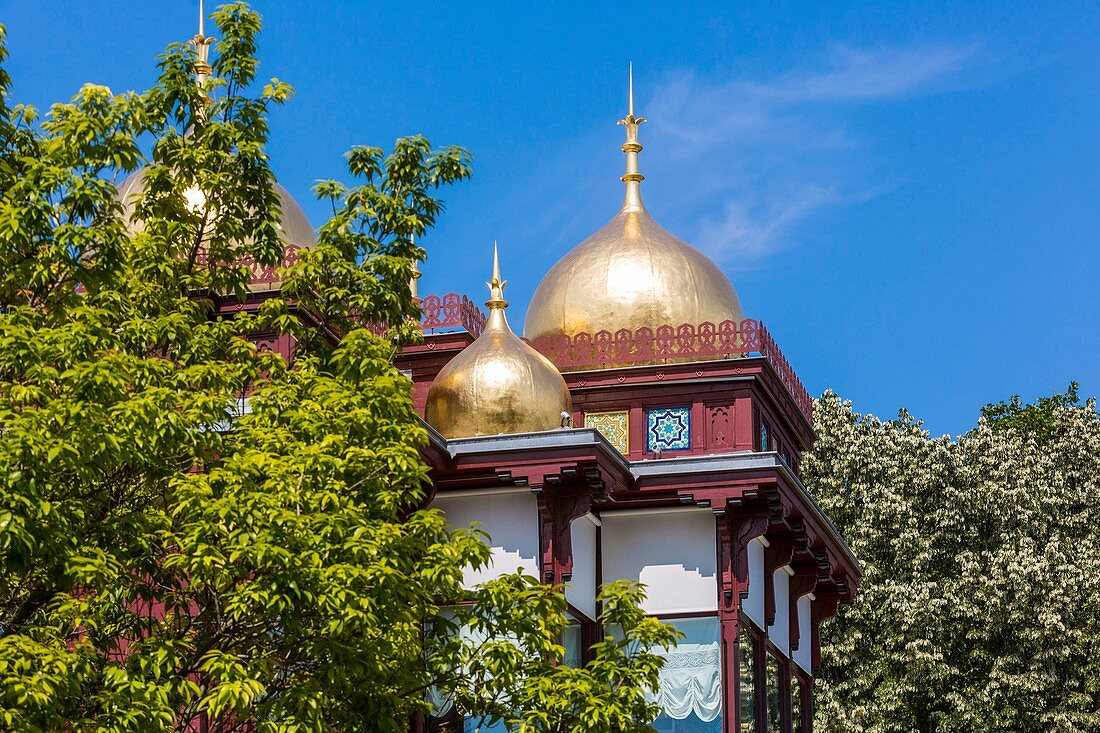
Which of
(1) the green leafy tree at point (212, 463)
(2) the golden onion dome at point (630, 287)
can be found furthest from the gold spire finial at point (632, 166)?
(1) the green leafy tree at point (212, 463)

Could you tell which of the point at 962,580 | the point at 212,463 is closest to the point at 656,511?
the point at 212,463

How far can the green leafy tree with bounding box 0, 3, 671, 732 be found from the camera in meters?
13.8

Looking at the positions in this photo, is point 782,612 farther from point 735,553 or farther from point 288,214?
point 288,214

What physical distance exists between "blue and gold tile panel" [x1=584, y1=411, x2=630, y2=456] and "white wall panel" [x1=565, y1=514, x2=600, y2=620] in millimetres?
1623

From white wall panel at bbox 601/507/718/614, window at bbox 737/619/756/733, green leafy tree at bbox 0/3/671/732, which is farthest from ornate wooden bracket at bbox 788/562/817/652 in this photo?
green leafy tree at bbox 0/3/671/732

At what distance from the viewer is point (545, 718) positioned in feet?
50.9

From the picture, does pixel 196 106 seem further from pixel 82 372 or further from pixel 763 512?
pixel 763 512

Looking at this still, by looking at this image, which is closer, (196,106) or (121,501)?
(121,501)

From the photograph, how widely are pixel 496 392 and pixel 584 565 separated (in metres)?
2.21

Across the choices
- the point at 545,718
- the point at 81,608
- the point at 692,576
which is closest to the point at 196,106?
the point at 81,608

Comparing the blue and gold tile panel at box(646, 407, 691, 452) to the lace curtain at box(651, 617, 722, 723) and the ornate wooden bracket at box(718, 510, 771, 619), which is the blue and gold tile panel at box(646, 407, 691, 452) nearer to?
the ornate wooden bracket at box(718, 510, 771, 619)

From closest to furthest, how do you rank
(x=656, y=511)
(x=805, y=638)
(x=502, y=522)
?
1. (x=502, y=522)
2. (x=656, y=511)
3. (x=805, y=638)

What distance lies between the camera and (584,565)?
2300cm

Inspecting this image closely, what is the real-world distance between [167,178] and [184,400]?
2.61 metres
